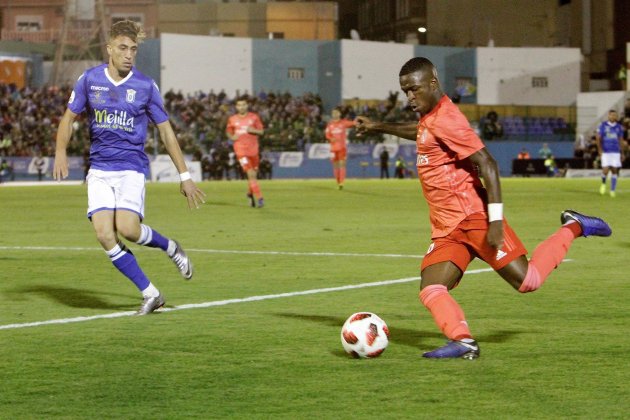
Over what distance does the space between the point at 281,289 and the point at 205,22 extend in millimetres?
68177

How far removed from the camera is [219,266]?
13.6m

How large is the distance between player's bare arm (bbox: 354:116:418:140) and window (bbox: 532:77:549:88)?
63.7 m

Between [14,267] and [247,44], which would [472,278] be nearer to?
[14,267]

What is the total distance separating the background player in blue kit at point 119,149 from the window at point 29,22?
72.9 m

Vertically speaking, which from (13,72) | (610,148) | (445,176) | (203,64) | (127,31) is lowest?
(610,148)

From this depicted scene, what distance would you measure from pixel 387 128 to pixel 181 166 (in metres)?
2.22

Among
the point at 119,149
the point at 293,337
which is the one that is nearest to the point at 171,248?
the point at 119,149

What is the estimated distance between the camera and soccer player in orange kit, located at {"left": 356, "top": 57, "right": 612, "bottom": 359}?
7258mm

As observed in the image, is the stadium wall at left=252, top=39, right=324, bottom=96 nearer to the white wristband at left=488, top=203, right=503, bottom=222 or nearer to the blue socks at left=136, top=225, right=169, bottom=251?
the blue socks at left=136, top=225, right=169, bottom=251

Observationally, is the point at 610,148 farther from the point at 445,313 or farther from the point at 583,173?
the point at 445,313

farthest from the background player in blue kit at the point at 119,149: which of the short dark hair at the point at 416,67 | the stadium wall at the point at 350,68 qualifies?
the stadium wall at the point at 350,68

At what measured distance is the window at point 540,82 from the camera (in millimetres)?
70625

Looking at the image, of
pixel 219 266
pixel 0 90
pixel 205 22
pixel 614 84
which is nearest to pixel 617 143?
pixel 219 266

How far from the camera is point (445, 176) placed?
758cm
